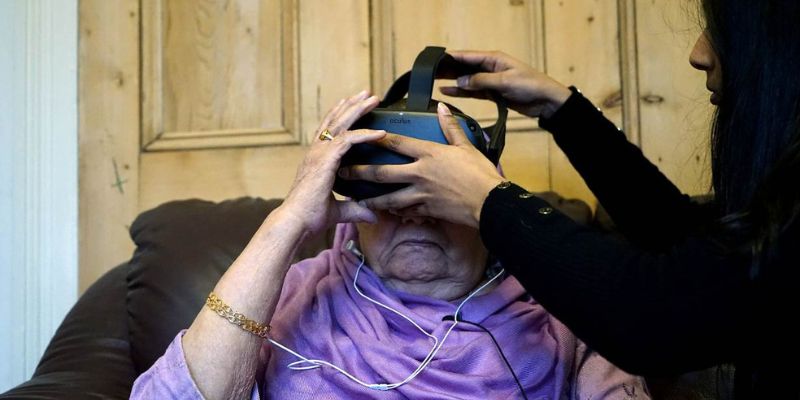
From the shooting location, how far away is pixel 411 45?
5.50 ft

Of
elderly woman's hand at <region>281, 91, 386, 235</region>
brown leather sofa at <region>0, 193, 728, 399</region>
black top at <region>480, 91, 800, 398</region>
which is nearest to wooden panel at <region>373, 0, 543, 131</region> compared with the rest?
brown leather sofa at <region>0, 193, 728, 399</region>

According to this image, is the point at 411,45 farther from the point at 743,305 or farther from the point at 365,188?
the point at 743,305

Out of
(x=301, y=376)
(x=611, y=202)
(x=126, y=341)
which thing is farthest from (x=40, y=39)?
(x=611, y=202)

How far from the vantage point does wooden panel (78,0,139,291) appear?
5.85 ft

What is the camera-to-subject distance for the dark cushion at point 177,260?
1.34 m

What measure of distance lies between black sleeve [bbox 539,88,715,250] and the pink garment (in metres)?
0.19

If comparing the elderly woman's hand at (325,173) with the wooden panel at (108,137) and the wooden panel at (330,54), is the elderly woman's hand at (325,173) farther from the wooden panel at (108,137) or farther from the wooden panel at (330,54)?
the wooden panel at (108,137)

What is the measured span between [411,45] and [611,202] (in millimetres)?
703

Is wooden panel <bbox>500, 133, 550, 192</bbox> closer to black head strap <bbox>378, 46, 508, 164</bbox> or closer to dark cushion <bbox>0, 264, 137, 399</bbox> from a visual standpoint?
black head strap <bbox>378, 46, 508, 164</bbox>

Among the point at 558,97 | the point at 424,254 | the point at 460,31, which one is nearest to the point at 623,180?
the point at 558,97

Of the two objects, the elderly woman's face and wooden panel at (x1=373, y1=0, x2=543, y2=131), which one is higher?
wooden panel at (x1=373, y1=0, x2=543, y2=131)

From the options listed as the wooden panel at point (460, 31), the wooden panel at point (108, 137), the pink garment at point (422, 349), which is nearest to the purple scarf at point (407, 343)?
the pink garment at point (422, 349)

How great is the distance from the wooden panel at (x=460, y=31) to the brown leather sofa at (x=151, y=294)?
0.35 meters

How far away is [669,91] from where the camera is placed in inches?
63.1
